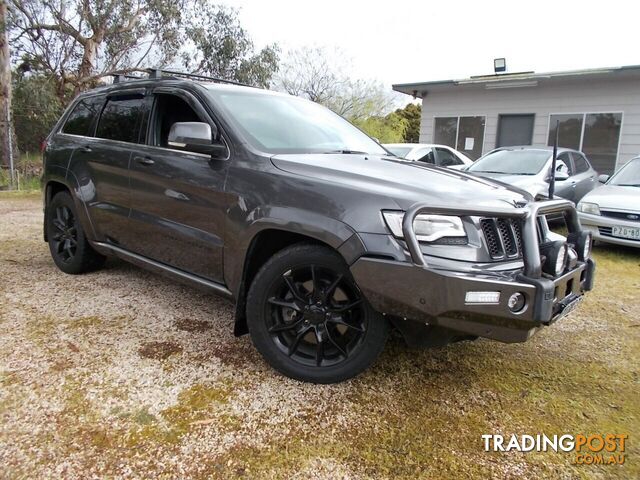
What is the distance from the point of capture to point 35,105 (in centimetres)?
1233

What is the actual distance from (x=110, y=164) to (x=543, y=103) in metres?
11.5

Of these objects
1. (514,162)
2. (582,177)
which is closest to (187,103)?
(514,162)

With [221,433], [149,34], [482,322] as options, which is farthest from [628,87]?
[149,34]

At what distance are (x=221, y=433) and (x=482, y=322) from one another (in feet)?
4.32

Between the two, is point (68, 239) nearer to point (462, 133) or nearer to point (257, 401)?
point (257, 401)

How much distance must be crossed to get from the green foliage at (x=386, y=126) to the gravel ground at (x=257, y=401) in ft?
70.5

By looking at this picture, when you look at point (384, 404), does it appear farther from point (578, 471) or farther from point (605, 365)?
point (605, 365)

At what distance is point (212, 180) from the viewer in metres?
2.85

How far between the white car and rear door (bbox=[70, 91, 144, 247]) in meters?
5.62

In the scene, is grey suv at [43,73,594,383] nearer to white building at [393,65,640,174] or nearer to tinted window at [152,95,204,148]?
tinted window at [152,95,204,148]

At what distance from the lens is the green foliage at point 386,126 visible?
24359 mm

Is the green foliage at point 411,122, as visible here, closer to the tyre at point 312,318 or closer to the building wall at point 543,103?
the building wall at point 543,103

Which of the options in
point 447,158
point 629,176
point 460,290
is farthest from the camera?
point 447,158

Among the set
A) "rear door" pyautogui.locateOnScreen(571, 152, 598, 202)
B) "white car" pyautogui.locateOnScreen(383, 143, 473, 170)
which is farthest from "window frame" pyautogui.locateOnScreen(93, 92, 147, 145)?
"rear door" pyautogui.locateOnScreen(571, 152, 598, 202)
